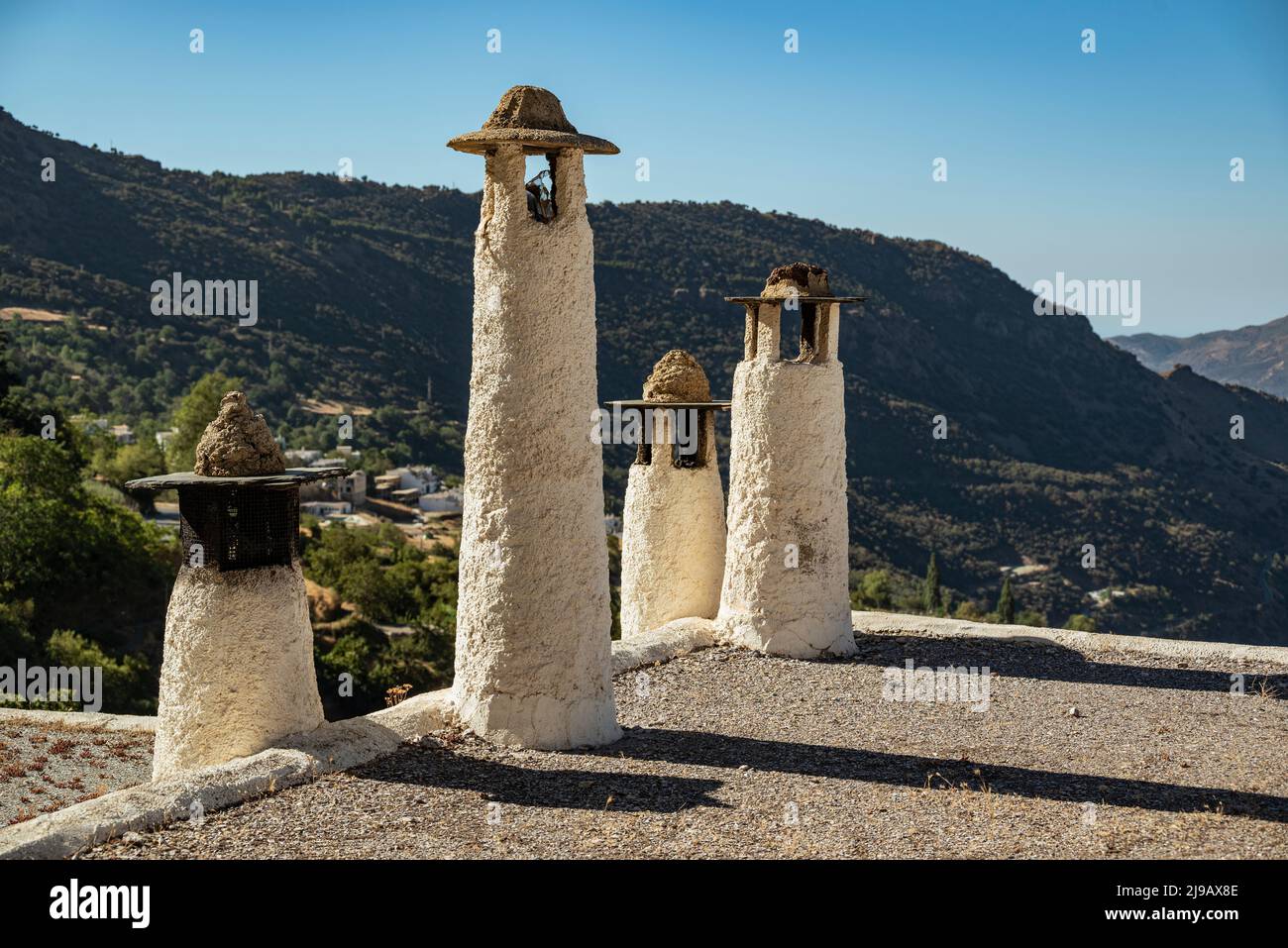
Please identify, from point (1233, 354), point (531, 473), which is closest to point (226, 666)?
point (531, 473)

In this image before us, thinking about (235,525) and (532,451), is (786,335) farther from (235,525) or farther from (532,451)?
(235,525)

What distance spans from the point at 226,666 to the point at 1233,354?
104 meters

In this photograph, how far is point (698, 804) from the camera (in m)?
8.24

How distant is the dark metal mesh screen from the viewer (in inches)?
338

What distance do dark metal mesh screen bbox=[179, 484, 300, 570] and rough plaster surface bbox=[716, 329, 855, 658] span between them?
5.49 m

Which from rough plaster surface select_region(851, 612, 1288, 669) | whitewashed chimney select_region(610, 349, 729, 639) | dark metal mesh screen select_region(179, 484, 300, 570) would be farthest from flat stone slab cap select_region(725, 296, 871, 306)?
dark metal mesh screen select_region(179, 484, 300, 570)

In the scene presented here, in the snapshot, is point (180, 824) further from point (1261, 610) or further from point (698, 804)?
point (1261, 610)

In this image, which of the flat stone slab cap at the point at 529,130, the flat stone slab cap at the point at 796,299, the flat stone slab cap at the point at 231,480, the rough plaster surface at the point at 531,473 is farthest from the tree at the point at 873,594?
the flat stone slab cap at the point at 231,480

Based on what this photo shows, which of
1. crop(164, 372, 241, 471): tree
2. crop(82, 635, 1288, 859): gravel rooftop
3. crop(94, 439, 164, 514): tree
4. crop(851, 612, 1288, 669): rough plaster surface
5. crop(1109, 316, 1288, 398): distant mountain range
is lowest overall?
crop(82, 635, 1288, 859): gravel rooftop

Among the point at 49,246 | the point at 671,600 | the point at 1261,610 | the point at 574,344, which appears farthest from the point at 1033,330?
the point at 574,344

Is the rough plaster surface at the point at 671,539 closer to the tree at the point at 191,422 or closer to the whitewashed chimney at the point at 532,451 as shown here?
the whitewashed chimney at the point at 532,451

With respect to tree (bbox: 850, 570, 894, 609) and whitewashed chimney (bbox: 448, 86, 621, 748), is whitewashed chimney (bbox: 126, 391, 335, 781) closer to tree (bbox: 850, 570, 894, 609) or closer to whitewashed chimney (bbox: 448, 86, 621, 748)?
whitewashed chimney (bbox: 448, 86, 621, 748)

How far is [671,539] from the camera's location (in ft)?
46.5

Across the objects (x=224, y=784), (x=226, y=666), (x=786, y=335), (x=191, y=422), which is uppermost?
(x=786, y=335)
